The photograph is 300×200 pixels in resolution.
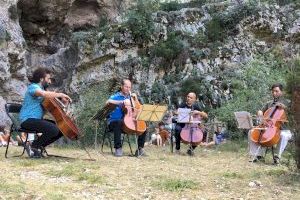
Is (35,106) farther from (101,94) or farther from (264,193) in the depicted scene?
(101,94)

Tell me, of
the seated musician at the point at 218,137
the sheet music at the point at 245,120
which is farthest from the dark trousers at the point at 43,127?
the seated musician at the point at 218,137

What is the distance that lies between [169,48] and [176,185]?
45.3 ft

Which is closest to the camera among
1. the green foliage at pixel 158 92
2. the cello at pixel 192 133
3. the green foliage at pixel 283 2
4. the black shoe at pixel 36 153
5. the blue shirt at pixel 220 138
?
the black shoe at pixel 36 153

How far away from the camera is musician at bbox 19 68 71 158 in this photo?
22.6ft

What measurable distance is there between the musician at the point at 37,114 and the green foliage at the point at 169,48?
37.5ft

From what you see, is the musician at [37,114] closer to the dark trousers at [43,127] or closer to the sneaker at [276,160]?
the dark trousers at [43,127]

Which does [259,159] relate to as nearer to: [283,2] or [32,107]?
[32,107]

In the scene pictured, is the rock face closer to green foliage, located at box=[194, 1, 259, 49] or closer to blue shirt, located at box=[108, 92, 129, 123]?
green foliage, located at box=[194, 1, 259, 49]

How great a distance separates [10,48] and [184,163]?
11384 mm

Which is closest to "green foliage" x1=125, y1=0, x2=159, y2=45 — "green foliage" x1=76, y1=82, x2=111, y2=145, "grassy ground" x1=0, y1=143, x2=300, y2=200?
"green foliage" x1=76, y1=82, x2=111, y2=145

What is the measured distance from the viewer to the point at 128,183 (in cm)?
515

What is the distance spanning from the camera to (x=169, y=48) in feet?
60.4

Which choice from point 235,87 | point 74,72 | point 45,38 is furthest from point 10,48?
point 235,87

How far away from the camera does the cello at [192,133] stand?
363 inches
